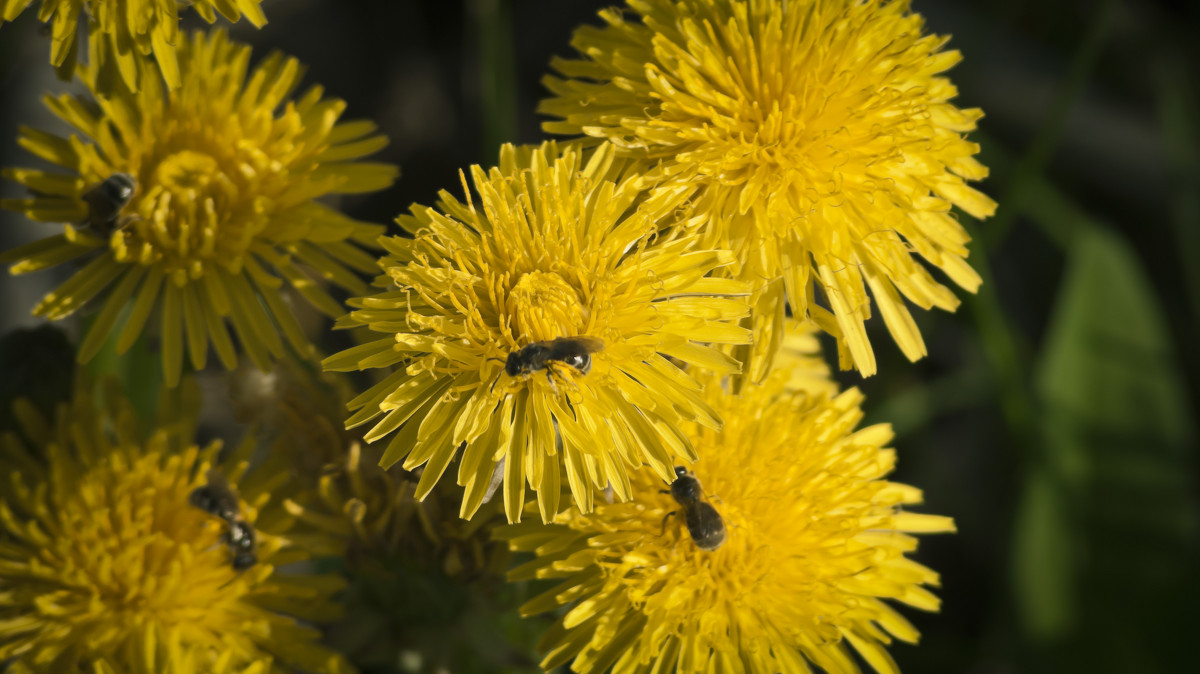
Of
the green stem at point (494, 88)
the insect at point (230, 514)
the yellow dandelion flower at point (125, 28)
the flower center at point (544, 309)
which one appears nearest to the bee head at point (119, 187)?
the yellow dandelion flower at point (125, 28)

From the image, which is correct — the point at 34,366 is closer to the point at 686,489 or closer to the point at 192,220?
the point at 192,220

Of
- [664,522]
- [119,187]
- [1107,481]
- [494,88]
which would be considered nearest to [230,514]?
[119,187]

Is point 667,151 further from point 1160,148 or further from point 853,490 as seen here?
point 1160,148

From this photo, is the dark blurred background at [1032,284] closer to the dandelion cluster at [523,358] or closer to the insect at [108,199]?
the dandelion cluster at [523,358]

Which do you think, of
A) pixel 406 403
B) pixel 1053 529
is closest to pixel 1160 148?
pixel 1053 529

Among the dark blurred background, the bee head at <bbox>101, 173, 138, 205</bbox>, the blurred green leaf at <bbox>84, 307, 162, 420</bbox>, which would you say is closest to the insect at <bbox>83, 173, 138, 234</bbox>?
the bee head at <bbox>101, 173, 138, 205</bbox>

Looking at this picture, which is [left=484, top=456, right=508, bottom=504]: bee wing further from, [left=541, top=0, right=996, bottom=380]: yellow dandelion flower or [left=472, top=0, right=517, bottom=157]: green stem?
[left=472, top=0, right=517, bottom=157]: green stem
